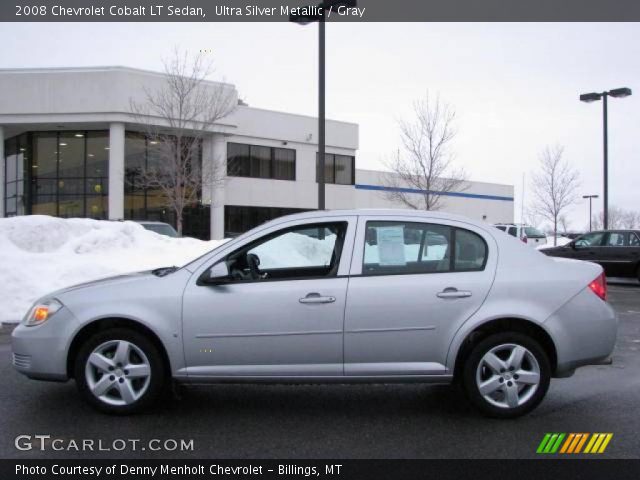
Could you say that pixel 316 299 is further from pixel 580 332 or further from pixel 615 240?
pixel 615 240

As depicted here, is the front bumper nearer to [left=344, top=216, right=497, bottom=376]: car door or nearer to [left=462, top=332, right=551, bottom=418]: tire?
[left=344, top=216, right=497, bottom=376]: car door

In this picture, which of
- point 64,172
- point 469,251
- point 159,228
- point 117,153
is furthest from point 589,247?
point 64,172

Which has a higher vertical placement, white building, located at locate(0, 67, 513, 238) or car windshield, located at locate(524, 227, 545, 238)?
white building, located at locate(0, 67, 513, 238)

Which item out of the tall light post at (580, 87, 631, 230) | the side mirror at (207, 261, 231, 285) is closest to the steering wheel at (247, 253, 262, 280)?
the side mirror at (207, 261, 231, 285)

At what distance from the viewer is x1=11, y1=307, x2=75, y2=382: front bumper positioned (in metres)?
4.46

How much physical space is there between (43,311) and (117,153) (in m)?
24.5

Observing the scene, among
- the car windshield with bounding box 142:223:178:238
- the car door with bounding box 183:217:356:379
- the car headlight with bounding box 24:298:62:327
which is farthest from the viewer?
the car windshield with bounding box 142:223:178:238

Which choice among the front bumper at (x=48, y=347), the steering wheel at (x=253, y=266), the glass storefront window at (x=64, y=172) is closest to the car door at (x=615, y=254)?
the steering wheel at (x=253, y=266)

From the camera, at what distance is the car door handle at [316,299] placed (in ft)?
14.4

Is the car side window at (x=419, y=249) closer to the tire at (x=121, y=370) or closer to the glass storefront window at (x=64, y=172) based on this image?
the tire at (x=121, y=370)

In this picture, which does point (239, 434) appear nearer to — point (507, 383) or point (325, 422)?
point (325, 422)

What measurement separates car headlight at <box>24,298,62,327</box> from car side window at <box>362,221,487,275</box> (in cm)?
244
